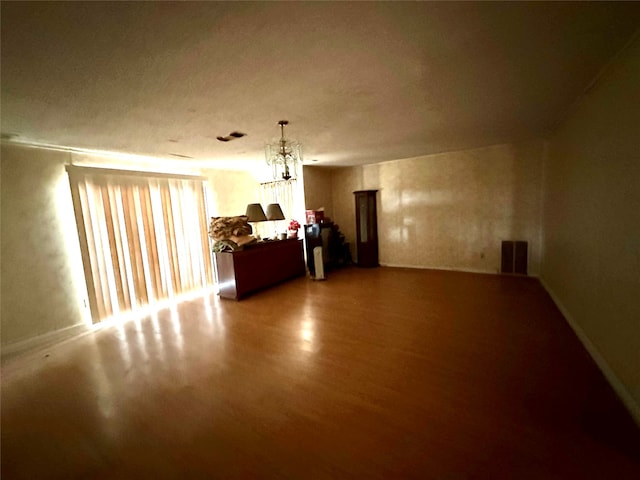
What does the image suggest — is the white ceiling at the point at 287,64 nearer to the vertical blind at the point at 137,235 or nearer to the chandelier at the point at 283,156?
the chandelier at the point at 283,156

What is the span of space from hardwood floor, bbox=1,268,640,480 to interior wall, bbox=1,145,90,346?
1.49 feet

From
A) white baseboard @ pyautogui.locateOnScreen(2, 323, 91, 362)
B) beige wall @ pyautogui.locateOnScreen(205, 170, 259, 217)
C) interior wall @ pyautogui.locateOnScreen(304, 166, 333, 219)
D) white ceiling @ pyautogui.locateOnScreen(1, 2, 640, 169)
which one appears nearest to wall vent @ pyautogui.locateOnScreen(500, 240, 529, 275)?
white ceiling @ pyautogui.locateOnScreen(1, 2, 640, 169)

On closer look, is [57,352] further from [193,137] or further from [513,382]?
[513,382]

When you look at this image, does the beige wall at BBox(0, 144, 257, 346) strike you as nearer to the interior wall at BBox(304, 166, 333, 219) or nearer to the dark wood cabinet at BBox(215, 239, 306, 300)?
the dark wood cabinet at BBox(215, 239, 306, 300)

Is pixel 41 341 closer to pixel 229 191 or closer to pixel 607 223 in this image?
pixel 229 191

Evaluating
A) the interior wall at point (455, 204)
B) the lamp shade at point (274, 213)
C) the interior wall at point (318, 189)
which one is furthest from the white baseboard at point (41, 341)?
the interior wall at point (455, 204)

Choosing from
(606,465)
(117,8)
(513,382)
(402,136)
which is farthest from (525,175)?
(117,8)

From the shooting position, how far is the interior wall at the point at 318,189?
5.57 meters

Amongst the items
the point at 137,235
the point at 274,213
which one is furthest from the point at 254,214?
the point at 137,235

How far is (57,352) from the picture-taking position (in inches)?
110

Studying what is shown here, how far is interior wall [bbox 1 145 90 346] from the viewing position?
2793mm

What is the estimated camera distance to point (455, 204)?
16.3ft

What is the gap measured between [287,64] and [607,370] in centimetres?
315

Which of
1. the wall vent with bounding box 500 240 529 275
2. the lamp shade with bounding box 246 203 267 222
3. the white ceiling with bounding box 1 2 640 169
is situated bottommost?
the wall vent with bounding box 500 240 529 275
